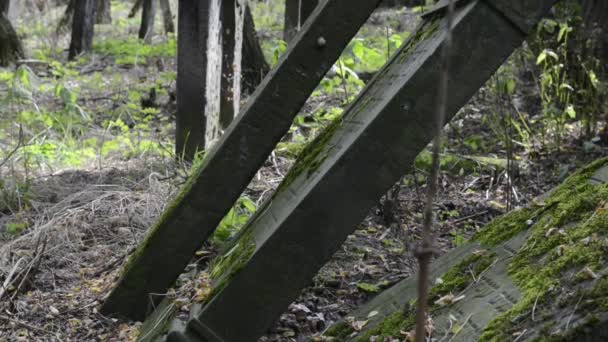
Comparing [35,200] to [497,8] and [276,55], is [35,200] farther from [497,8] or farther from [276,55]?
[497,8]

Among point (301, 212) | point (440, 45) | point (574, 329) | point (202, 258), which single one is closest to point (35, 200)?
point (202, 258)

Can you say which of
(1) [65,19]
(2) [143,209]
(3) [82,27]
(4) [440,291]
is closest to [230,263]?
(4) [440,291]

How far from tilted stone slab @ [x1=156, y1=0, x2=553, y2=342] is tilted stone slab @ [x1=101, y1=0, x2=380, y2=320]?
1.27 ft

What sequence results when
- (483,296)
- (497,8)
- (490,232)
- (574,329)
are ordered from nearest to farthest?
(574,329)
(497,8)
(483,296)
(490,232)

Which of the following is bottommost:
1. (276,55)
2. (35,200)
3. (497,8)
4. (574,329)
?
(35,200)

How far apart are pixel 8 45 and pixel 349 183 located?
37.1ft

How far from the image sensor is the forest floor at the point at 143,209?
130 inches

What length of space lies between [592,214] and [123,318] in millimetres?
2064

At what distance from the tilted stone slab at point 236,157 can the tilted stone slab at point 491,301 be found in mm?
725

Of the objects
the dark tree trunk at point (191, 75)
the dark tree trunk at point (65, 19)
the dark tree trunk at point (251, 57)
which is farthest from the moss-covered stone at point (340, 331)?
the dark tree trunk at point (65, 19)

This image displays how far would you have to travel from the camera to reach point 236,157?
2773 mm

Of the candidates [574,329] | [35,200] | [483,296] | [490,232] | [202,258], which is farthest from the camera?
[35,200]

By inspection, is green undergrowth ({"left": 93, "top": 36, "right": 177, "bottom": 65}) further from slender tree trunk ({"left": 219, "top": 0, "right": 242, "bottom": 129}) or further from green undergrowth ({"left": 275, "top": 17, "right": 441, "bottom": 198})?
green undergrowth ({"left": 275, "top": 17, "right": 441, "bottom": 198})

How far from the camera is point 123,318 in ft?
10.4
